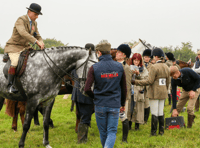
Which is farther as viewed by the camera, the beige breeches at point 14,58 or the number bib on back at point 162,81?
the number bib on back at point 162,81

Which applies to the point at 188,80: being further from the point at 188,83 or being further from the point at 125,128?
the point at 125,128

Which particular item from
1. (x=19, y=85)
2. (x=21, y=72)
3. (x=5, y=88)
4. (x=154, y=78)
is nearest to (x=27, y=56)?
(x=21, y=72)

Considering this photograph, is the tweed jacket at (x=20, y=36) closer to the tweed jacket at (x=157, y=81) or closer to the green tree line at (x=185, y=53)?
the tweed jacket at (x=157, y=81)

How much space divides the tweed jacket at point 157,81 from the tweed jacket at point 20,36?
3.09 metres

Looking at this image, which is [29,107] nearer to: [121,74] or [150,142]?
[121,74]

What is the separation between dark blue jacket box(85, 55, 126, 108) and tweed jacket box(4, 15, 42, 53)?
1.98 m

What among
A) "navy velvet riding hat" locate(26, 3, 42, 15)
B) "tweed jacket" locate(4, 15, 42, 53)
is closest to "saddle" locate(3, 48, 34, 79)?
"tweed jacket" locate(4, 15, 42, 53)

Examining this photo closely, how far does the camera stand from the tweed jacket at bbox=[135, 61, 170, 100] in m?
5.03

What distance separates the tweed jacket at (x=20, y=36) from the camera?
4.27 m

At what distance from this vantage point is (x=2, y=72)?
4578mm

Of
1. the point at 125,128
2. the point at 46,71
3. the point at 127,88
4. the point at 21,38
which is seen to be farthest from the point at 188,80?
the point at 21,38

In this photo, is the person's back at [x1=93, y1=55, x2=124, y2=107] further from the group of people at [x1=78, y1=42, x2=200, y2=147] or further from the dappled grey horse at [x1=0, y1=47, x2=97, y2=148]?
the dappled grey horse at [x1=0, y1=47, x2=97, y2=148]

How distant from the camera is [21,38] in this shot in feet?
15.1

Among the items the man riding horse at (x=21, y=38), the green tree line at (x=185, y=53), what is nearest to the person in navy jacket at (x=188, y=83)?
the man riding horse at (x=21, y=38)
